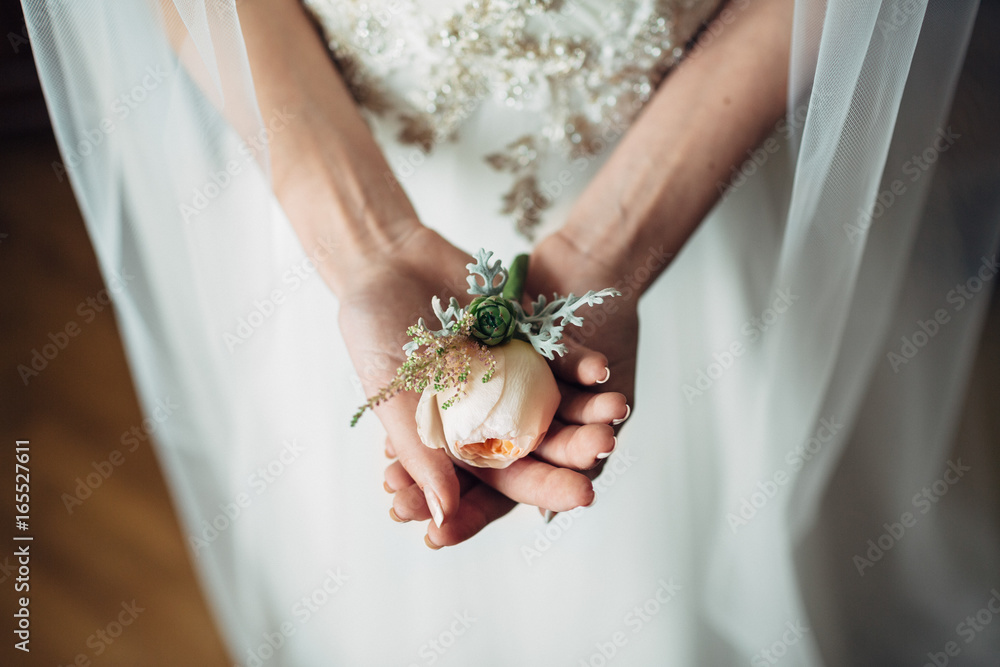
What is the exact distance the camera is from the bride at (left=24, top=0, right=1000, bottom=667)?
77 centimetres

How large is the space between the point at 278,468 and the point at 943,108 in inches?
38.1

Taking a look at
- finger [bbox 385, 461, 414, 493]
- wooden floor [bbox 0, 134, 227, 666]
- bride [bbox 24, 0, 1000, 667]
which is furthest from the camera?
wooden floor [bbox 0, 134, 227, 666]

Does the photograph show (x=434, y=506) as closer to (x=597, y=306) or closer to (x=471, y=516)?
(x=471, y=516)

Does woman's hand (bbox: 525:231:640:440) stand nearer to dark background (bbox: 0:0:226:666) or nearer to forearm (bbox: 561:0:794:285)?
forearm (bbox: 561:0:794:285)

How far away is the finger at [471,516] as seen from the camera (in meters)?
0.59

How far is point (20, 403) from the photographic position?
1509 mm

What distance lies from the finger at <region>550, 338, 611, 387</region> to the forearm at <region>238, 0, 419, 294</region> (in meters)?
0.29

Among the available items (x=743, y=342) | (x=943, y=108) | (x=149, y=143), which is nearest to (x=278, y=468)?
(x=149, y=143)

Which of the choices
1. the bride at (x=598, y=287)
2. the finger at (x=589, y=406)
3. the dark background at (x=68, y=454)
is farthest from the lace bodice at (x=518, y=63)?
the dark background at (x=68, y=454)

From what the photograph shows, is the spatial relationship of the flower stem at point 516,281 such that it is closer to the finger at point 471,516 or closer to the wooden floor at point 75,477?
the finger at point 471,516

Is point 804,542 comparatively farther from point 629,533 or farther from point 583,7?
point 583,7

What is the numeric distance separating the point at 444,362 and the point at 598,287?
12.4 inches

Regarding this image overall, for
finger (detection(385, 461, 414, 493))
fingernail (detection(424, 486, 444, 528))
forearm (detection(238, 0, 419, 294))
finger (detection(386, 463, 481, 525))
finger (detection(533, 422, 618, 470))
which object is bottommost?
finger (detection(385, 461, 414, 493))

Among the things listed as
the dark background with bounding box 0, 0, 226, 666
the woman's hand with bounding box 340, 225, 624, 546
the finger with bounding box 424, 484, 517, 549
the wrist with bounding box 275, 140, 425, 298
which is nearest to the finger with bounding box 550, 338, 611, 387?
the woman's hand with bounding box 340, 225, 624, 546
